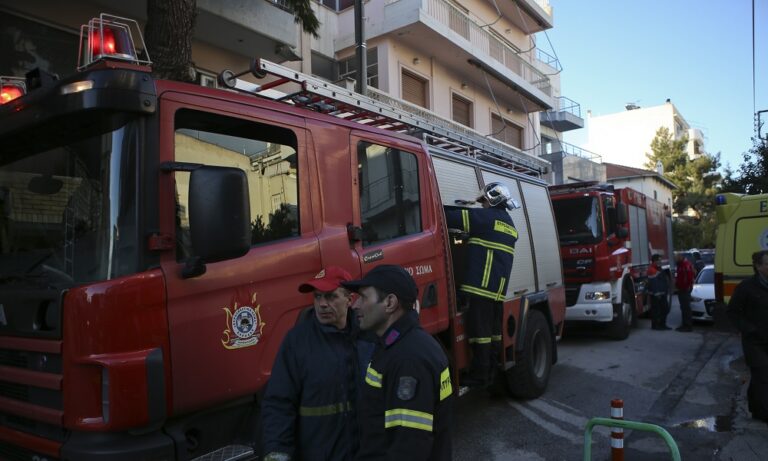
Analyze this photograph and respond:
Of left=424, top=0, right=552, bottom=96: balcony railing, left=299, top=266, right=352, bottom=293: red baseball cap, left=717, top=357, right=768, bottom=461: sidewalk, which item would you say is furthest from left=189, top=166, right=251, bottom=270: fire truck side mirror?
left=424, top=0, right=552, bottom=96: balcony railing

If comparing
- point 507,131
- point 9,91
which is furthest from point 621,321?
point 507,131

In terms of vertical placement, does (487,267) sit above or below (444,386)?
above

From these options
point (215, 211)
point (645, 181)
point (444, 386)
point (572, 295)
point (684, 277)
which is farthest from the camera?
point (645, 181)

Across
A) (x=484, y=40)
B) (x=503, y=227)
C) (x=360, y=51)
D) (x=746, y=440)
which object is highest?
(x=484, y=40)

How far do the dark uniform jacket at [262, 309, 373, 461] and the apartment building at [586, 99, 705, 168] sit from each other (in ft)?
198

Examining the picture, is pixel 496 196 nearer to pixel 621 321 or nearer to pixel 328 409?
pixel 328 409

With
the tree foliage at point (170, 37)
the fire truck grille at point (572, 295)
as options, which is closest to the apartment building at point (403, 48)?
the tree foliage at point (170, 37)

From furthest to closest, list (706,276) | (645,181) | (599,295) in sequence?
(645,181)
(706,276)
(599,295)

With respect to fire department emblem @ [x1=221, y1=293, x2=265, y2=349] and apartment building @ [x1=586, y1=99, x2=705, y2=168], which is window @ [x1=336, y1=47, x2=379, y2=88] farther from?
apartment building @ [x1=586, y1=99, x2=705, y2=168]

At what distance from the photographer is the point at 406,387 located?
6.09ft

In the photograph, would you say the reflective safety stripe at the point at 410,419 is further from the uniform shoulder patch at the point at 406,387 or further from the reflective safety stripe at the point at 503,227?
the reflective safety stripe at the point at 503,227

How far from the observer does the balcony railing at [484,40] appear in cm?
1581

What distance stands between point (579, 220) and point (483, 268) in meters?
6.14

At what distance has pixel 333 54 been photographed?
14.8 meters
